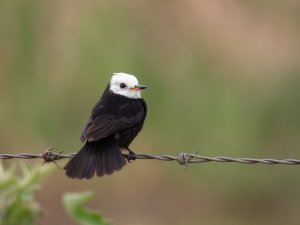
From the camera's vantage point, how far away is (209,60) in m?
13.1

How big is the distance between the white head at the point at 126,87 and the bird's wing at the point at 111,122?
34cm

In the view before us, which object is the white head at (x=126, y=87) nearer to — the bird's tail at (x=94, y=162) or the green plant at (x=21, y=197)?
the bird's tail at (x=94, y=162)

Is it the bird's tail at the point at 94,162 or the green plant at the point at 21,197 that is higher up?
the green plant at the point at 21,197

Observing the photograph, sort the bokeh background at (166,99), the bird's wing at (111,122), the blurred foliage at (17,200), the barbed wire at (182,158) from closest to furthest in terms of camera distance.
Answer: the blurred foliage at (17,200)
the barbed wire at (182,158)
the bird's wing at (111,122)
the bokeh background at (166,99)

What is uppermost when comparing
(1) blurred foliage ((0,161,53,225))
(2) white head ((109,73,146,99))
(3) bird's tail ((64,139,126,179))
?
(2) white head ((109,73,146,99))

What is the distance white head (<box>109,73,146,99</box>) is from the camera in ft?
20.7

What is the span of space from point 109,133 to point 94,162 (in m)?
0.18

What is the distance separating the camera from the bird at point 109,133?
212 inches

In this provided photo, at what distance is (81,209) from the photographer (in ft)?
7.73

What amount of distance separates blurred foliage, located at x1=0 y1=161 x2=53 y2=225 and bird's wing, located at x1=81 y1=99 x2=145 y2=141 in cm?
312

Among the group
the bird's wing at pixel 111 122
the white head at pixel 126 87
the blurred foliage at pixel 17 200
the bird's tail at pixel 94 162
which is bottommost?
the bird's tail at pixel 94 162

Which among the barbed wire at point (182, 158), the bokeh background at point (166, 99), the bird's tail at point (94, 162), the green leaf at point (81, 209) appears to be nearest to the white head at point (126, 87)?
the bird's tail at point (94, 162)

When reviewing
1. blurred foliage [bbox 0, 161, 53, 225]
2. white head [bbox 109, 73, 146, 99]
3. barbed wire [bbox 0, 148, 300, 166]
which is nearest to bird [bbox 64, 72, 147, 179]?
white head [bbox 109, 73, 146, 99]

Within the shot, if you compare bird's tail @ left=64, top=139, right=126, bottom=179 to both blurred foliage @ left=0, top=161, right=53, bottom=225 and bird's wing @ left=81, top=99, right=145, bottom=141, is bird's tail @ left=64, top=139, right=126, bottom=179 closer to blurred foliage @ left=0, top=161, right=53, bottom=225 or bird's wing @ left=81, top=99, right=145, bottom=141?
bird's wing @ left=81, top=99, right=145, bottom=141
